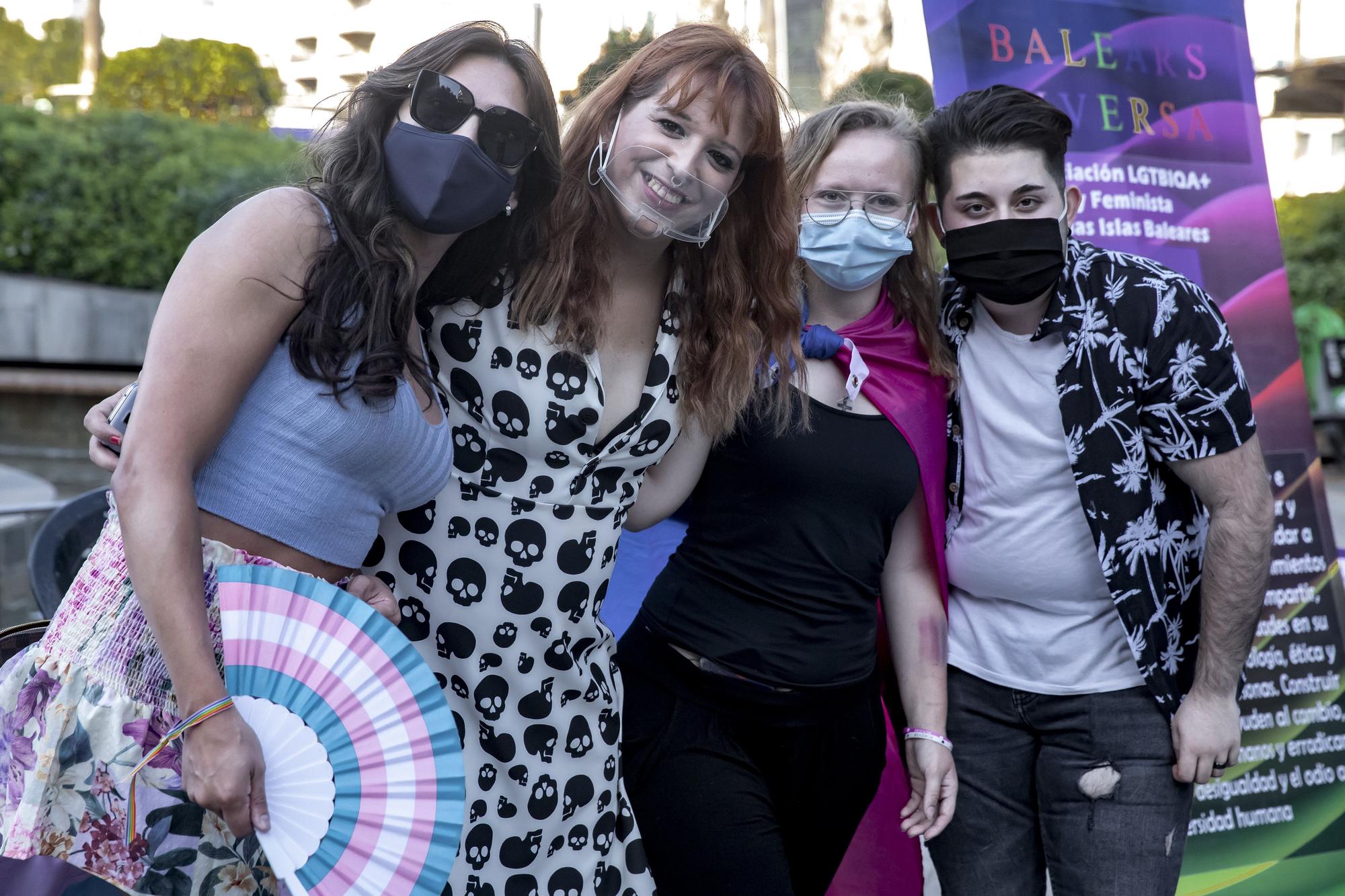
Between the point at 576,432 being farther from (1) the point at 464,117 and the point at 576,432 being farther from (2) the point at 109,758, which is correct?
(2) the point at 109,758

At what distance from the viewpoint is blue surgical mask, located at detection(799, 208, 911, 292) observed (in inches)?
95.7

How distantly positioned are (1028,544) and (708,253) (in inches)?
35.8

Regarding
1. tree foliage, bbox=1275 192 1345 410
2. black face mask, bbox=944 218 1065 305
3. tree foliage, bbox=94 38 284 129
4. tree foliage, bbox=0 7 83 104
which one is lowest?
black face mask, bbox=944 218 1065 305

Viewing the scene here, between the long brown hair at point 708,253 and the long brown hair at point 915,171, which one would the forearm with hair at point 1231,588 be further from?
the long brown hair at point 708,253

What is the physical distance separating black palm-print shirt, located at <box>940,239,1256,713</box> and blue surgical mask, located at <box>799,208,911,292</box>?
0.38 metres

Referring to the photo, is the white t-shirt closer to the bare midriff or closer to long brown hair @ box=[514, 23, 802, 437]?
long brown hair @ box=[514, 23, 802, 437]

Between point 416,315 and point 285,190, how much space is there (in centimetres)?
34

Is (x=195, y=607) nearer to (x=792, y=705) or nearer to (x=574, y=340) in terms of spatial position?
(x=574, y=340)

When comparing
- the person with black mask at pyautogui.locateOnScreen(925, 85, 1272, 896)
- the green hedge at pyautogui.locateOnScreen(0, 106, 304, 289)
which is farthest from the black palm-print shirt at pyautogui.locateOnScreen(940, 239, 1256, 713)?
the green hedge at pyautogui.locateOnScreen(0, 106, 304, 289)

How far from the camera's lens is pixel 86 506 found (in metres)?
3.33

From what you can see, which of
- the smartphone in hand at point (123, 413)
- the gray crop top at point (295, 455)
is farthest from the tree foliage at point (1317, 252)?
the smartphone in hand at point (123, 413)

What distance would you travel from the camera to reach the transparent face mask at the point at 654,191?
2.08 m

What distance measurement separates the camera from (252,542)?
1633mm

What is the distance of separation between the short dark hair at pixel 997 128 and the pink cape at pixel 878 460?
34cm
